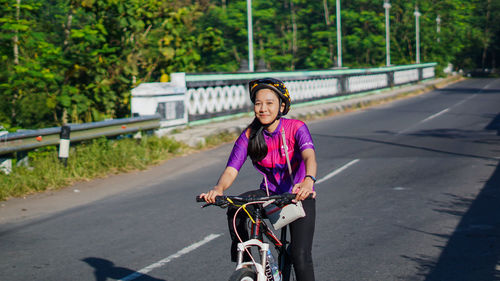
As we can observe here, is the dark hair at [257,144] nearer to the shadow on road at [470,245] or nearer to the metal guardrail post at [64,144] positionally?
the shadow on road at [470,245]

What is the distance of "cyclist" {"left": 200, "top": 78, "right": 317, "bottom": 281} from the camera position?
150 inches

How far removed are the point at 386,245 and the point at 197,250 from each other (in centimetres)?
185

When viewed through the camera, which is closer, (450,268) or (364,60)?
(450,268)

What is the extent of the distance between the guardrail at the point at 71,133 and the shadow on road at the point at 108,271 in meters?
4.26

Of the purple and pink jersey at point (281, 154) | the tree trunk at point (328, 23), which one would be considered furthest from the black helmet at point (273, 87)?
the tree trunk at point (328, 23)

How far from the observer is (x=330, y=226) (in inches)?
277

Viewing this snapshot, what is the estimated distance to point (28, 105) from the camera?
1187 centimetres

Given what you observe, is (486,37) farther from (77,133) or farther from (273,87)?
(273,87)

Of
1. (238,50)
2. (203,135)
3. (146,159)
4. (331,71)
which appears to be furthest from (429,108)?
(238,50)

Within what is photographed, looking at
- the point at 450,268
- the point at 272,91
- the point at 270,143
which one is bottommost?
the point at 450,268

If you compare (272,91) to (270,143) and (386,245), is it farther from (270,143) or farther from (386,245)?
(386,245)

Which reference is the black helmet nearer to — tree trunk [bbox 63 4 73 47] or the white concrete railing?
tree trunk [bbox 63 4 73 47]

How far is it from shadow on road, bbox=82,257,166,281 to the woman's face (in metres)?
2.14

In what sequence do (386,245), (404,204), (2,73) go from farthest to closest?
(2,73) < (404,204) < (386,245)
